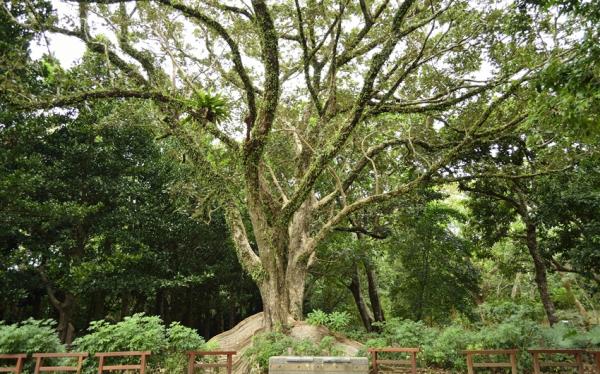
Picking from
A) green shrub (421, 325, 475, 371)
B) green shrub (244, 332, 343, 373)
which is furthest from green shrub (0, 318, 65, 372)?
green shrub (421, 325, 475, 371)

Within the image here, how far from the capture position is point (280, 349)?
7.21 meters

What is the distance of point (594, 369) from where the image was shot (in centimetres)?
682

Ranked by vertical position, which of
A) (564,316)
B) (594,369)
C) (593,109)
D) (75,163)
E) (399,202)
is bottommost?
(594,369)

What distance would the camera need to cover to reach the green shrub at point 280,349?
23.4 ft

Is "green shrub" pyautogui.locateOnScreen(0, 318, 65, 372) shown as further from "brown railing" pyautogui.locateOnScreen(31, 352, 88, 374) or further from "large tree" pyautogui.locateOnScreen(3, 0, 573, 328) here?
"large tree" pyautogui.locateOnScreen(3, 0, 573, 328)

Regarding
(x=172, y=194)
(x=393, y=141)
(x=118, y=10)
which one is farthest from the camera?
(x=172, y=194)

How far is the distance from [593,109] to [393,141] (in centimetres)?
580

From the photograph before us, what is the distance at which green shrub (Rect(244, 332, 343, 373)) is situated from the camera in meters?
7.14

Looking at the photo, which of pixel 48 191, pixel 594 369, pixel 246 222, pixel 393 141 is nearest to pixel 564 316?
pixel 594 369

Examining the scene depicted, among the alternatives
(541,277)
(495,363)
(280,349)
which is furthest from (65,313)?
(541,277)

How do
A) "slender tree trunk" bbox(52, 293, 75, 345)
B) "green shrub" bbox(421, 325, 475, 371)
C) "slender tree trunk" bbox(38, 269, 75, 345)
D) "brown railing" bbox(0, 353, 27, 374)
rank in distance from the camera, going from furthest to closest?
"slender tree trunk" bbox(52, 293, 75, 345) → "slender tree trunk" bbox(38, 269, 75, 345) → "green shrub" bbox(421, 325, 475, 371) → "brown railing" bbox(0, 353, 27, 374)

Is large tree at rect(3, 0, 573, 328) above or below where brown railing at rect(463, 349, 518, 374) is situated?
above

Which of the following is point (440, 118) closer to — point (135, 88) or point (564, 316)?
point (135, 88)

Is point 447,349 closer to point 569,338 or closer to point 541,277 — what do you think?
point 569,338
